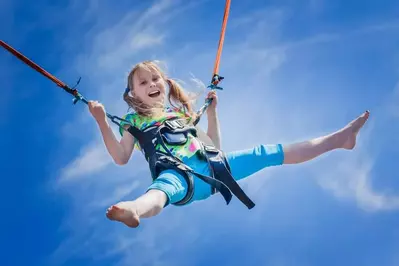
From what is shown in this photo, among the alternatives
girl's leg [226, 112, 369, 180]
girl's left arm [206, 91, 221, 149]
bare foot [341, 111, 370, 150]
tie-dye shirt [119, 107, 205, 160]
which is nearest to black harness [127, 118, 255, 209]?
tie-dye shirt [119, 107, 205, 160]

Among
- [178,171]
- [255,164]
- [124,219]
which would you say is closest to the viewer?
[124,219]

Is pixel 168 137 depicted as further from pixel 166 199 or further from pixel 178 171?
pixel 166 199

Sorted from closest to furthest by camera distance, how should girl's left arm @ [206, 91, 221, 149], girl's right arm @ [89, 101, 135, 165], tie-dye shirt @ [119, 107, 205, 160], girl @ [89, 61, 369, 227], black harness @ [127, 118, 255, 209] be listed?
girl @ [89, 61, 369, 227], black harness @ [127, 118, 255, 209], girl's right arm @ [89, 101, 135, 165], tie-dye shirt @ [119, 107, 205, 160], girl's left arm @ [206, 91, 221, 149]

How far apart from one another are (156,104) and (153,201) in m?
2.11

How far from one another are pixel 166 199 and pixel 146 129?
4.50 feet

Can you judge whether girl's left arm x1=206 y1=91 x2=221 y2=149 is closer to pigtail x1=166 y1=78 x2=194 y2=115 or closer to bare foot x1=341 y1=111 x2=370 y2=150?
pigtail x1=166 y1=78 x2=194 y2=115

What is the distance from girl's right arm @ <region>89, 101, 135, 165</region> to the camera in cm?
644

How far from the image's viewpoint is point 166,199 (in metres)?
5.75

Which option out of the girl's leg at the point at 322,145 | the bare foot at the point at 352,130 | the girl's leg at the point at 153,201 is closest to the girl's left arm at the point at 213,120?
the girl's leg at the point at 322,145

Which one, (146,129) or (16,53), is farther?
(146,129)

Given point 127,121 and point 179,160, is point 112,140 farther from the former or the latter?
point 179,160

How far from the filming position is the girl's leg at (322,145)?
21.5ft

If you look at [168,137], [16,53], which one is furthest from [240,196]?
[16,53]

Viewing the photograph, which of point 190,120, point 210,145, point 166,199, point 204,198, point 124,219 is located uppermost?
point 190,120
